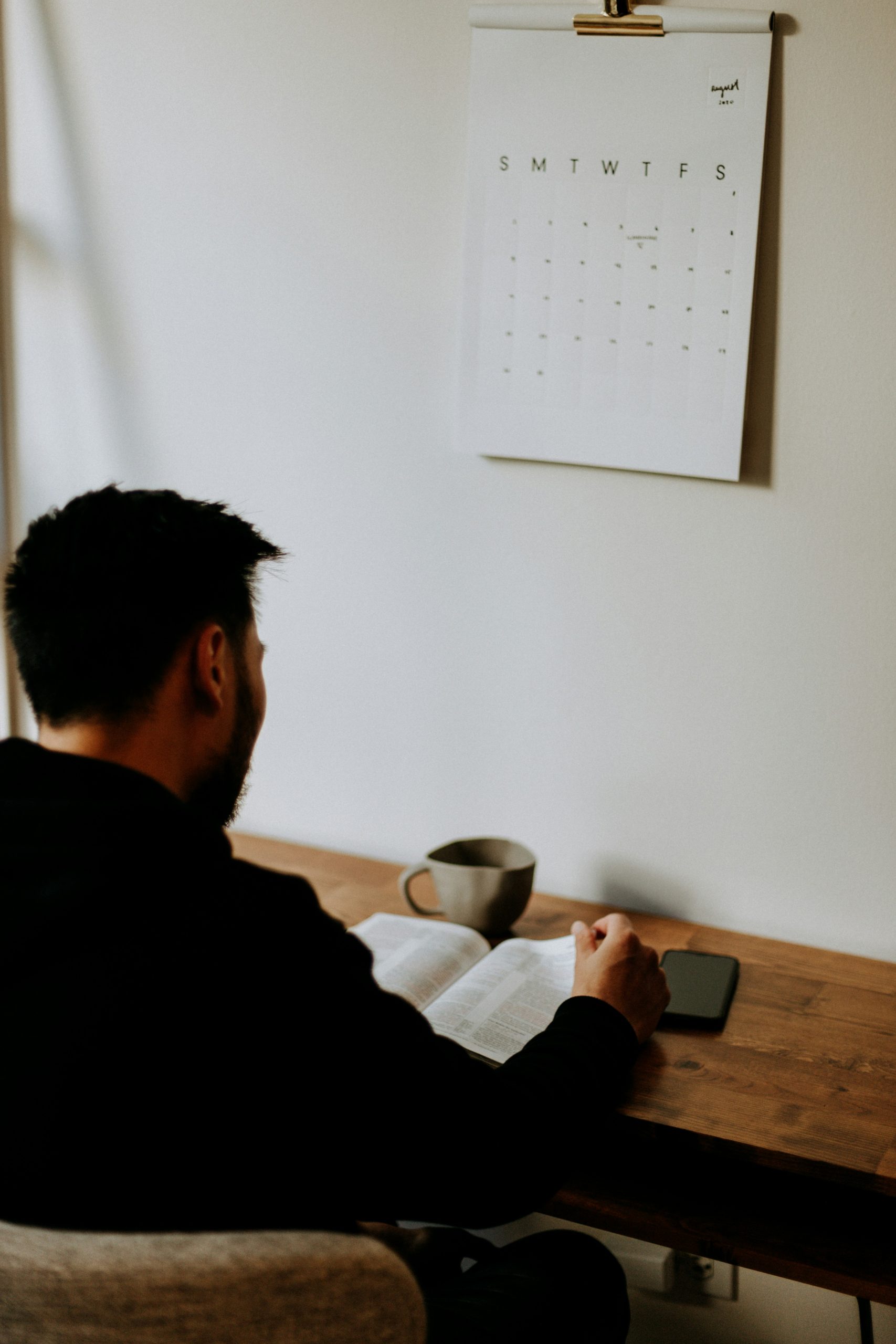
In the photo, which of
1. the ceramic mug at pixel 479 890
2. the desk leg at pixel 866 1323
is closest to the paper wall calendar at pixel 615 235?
the ceramic mug at pixel 479 890

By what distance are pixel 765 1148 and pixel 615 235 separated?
3.22 ft

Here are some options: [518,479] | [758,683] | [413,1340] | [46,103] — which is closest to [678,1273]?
[758,683]

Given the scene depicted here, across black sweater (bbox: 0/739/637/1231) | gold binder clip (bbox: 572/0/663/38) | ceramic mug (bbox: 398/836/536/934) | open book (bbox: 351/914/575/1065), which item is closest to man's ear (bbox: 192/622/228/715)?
black sweater (bbox: 0/739/637/1231)

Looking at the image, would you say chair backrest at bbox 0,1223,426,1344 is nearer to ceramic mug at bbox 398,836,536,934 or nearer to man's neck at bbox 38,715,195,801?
man's neck at bbox 38,715,195,801

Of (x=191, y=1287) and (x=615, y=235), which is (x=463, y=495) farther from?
(x=191, y=1287)

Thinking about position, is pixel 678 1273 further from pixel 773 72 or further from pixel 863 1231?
pixel 773 72

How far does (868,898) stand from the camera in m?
1.42

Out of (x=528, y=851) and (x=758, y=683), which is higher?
(x=758, y=683)

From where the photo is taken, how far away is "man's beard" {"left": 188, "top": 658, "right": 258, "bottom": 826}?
0.96 m

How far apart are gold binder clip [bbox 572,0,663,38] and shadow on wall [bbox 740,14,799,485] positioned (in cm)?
13

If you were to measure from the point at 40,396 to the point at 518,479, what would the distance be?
0.77 m

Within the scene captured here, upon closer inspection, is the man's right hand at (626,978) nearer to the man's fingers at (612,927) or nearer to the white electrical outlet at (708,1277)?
the man's fingers at (612,927)

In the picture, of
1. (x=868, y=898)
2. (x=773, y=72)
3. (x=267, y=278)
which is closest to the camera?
(x=773, y=72)

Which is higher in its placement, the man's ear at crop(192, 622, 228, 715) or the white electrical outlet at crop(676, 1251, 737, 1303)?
the man's ear at crop(192, 622, 228, 715)
